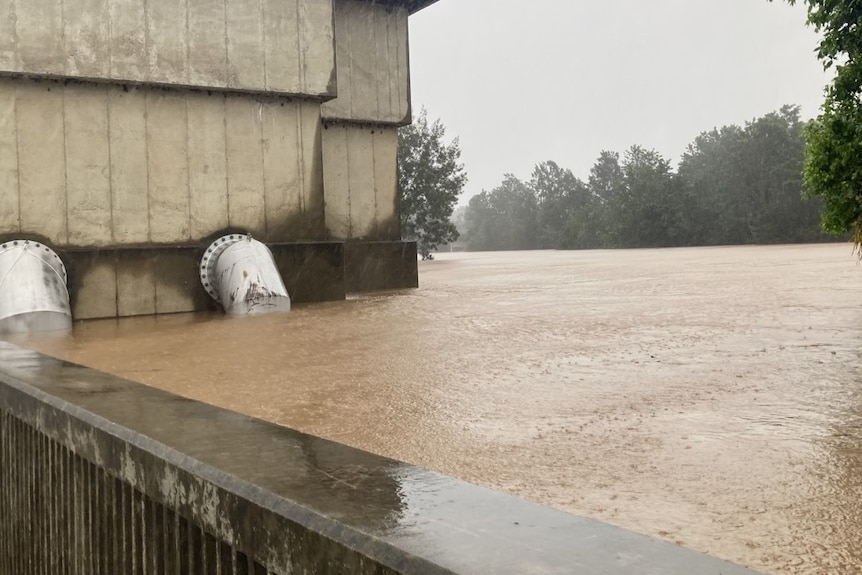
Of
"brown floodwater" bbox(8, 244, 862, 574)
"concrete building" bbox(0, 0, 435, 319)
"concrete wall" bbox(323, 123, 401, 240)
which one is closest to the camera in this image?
"brown floodwater" bbox(8, 244, 862, 574)

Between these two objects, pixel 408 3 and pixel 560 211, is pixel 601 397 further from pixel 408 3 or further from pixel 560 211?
pixel 560 211

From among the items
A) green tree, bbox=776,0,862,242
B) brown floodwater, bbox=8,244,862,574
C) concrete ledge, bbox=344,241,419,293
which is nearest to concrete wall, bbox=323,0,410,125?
concrete ledge, bbox=344,241,419,293

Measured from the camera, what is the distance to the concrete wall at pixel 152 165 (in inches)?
373

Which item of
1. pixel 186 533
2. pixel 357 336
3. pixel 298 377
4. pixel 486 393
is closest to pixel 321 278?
pixel 357 336

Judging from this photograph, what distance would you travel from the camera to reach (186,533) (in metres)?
1.60

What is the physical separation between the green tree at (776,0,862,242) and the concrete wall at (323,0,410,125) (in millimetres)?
8114

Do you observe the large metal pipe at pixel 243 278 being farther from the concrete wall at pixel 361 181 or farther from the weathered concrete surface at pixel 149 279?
the concrete wall at pixel 361 181

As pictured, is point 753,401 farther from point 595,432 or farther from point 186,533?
point 186,533

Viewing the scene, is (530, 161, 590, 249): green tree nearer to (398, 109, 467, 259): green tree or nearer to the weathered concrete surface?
(398, 109, 467, 259): green tree

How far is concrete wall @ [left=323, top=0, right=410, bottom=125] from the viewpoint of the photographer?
45.2 ft

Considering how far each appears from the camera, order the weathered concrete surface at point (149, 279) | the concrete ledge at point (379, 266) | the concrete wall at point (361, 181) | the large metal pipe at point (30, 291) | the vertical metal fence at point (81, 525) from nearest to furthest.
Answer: the vertical metal fence at point (81, 525) < the large metal pipe at point (30, 291) < the weathered concrete surface at point (149, 279) < the concrete wall at point (361, 181) < the concrete ledge at point (379, 266)

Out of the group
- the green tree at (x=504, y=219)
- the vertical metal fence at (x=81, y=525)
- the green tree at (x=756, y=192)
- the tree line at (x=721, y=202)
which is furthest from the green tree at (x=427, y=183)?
the green tree at (x=504, y=219)

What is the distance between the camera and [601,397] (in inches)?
157

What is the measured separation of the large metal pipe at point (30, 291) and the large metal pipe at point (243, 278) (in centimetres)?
Result: 175
